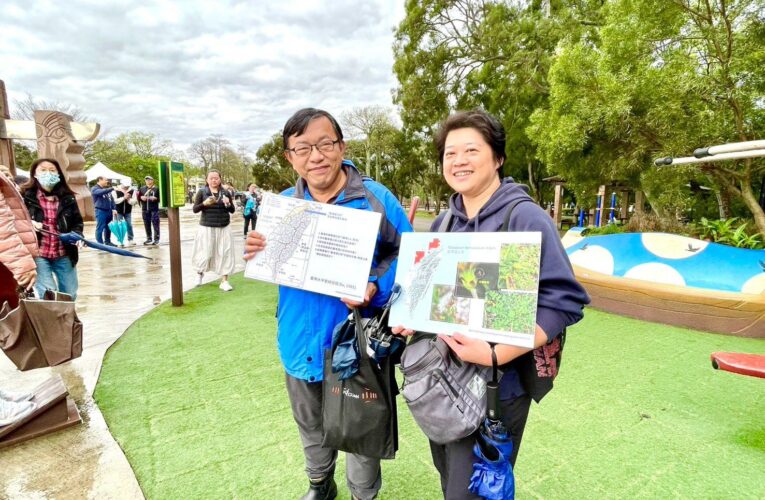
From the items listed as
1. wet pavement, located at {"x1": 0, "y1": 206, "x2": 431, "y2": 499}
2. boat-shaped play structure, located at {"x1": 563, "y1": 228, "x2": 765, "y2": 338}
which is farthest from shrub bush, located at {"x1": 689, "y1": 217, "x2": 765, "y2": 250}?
wet pavement, located at {"x1": 0, "y1": 206, "x2": 431, "y2": 499}

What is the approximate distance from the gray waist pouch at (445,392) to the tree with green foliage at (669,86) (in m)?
7.55

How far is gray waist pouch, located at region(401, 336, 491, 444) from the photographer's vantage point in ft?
4.25

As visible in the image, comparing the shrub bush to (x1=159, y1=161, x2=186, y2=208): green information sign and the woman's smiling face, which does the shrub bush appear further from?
(x1=159, y1=161, x2=186, y2=208): green information sign

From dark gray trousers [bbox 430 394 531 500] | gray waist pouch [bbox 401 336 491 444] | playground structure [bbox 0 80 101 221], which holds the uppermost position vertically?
playground structure [bbox 0 80 101 221]

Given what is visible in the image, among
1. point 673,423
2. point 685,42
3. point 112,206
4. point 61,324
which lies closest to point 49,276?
point 61,324

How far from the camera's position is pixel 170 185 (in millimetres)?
5430

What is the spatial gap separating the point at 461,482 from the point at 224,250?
605cm

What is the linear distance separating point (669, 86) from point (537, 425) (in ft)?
21.7

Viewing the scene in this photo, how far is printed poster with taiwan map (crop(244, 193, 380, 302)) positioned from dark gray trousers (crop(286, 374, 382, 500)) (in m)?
0.56

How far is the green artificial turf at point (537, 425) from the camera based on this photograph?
227 centimetres

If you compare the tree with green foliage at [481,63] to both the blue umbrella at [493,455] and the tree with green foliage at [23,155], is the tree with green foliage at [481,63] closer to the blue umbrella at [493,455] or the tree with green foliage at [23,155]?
the blue umbrella at [493,455]

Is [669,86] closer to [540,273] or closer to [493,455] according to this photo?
[540,273]

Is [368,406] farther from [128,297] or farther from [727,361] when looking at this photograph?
[128,297]

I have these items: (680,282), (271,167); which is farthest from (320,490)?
(271,167)
